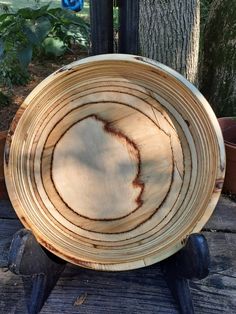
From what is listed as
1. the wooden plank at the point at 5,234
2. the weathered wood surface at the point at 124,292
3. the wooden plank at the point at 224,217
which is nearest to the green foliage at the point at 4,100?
the wooden plank at the point at 5,234

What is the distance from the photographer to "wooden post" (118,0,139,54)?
5.89 ft

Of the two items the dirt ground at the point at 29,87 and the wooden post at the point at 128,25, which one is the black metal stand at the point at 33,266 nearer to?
the wooden post at the point at 128,25

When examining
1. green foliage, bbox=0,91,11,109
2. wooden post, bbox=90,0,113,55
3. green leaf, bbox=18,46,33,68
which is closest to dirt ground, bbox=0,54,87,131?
green foliage, bbox=0,91,11,109

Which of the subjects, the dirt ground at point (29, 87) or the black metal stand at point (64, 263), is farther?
the dirt ground at point (29, 87)

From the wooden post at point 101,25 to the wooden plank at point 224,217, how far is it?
0.92 m

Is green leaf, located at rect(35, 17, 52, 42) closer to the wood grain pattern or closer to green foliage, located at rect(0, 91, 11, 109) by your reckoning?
green foliage, located at rect(0, 91, 11, 109)

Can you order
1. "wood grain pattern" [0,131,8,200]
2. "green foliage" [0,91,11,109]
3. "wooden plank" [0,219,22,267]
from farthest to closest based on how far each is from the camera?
"green foliage" [0,91,11,109] < "wood grain pattern" [0,131,8,200] < "wooden plank" [0,219,22,267]

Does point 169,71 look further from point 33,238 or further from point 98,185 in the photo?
point 33,238

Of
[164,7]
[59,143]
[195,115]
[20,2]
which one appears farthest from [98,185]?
[20,2]

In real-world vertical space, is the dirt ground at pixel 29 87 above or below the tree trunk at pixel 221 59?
below

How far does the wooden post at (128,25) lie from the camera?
1795 millimetres

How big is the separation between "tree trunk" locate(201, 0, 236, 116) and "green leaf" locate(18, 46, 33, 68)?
3.17 feet

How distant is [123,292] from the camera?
5.90 ft

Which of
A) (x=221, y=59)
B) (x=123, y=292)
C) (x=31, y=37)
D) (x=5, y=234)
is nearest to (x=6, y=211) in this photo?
(x=5, y=234)
